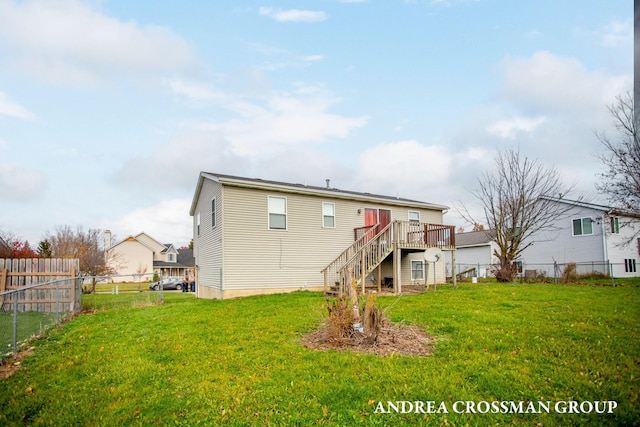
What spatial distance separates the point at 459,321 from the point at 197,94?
12.2 m

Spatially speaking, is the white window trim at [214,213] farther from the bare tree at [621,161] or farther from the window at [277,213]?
the bare tree at [621,161]

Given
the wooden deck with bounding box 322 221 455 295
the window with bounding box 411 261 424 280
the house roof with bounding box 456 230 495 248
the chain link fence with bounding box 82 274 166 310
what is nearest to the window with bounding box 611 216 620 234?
the house roof with bounding box 456 230 495 248

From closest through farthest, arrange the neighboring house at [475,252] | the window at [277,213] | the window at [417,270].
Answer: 1. the window at [277,213]
2. the window at [417,270]
3. the neighboring house at [475,252]

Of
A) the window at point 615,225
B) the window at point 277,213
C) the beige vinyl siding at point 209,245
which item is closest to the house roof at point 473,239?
the window at point 615,225

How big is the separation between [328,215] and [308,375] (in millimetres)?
11757

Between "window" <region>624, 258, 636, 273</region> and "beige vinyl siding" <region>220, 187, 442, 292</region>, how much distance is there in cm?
1913

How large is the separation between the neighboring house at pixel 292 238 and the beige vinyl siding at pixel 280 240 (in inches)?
1.5

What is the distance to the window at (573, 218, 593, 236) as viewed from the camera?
23938 mm

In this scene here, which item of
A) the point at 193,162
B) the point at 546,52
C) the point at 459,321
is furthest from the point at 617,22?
the point at 193,162

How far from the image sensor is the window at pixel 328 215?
1632 cm

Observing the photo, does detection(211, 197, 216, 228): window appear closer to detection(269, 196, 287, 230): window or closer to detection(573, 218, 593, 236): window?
detection(269, 196, 287, 230): window

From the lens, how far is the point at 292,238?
605 inches

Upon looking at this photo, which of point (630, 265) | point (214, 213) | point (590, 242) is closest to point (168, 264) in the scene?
point (214, 213)

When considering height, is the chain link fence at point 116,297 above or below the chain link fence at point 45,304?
below
